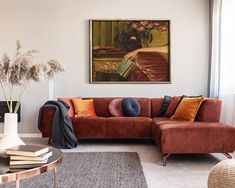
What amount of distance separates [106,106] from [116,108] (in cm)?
20

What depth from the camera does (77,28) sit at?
17.6ft

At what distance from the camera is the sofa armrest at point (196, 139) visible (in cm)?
337

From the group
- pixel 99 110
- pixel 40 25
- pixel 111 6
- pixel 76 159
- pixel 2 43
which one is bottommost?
pixel 76 159

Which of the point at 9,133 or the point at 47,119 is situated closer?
the point at 9,133

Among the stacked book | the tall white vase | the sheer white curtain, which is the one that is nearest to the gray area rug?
the tall white vase

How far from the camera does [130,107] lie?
480cm

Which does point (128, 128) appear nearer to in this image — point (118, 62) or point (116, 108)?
point (116, 108)

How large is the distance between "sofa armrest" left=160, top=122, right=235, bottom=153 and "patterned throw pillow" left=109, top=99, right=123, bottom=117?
4.94 feet

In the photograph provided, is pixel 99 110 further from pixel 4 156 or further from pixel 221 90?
pixel 4 156

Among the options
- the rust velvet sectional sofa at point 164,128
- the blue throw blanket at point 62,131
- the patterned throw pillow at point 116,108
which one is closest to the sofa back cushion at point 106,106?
the rust velvet sectional sofa at point 164,128

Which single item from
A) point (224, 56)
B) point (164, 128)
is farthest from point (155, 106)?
point (164, 128)

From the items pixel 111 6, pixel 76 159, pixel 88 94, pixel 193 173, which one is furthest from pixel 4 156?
pixel 111 6

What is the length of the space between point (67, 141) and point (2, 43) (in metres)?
2.27

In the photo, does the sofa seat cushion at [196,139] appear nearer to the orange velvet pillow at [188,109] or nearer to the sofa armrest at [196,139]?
the sofa armrest at [196,139]
